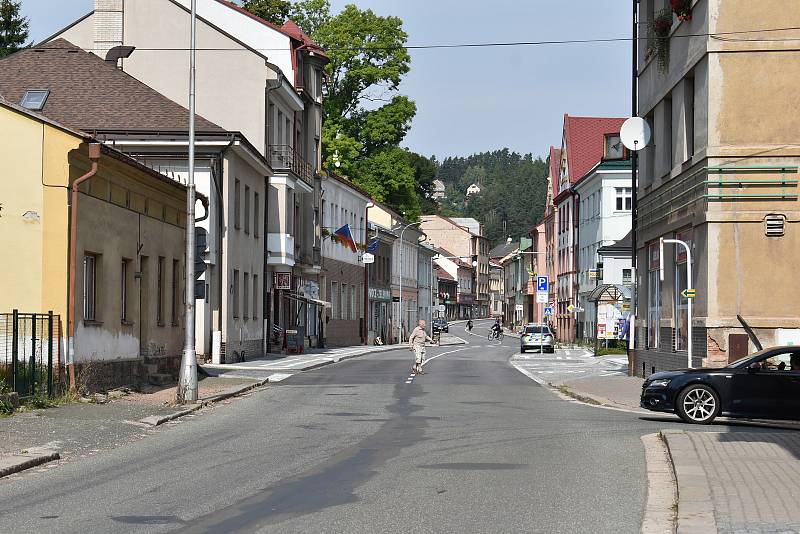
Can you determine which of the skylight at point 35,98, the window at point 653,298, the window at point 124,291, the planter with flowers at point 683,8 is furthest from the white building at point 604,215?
the window at point 124,291

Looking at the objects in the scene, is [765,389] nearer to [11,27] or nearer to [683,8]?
[683,8]

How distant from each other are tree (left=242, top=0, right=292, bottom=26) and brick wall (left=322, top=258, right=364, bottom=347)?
14.5 meters

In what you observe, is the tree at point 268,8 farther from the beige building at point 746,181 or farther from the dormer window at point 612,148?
the beige building at point 746,181

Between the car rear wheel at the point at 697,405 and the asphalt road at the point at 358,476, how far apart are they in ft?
1.25

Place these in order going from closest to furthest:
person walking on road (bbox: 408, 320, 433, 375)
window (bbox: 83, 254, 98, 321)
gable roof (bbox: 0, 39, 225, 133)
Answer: window (bbox: 83, 254, 98, 321)
person walking on road (bbox: 408, 320, 433, 375)
gable roof (bbox: 0, 39, 225, 133)

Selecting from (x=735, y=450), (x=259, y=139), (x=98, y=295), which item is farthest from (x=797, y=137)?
(x=259, y=139)

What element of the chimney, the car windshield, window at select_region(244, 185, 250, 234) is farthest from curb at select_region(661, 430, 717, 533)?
the car windshield

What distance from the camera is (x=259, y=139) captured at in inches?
1783

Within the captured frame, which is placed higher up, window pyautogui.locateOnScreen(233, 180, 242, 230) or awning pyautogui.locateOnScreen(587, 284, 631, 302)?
window pyautogui.locateOnScreen(233, 180, 242, 230)

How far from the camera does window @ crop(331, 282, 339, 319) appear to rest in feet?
219

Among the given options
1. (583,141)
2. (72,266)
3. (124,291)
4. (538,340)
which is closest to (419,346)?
(124,291)

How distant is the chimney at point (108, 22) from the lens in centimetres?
4491

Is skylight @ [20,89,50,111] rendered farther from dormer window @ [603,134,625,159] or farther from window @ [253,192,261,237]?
dormer window @ [603,134,625,159]

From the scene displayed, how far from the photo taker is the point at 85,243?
907 inches
